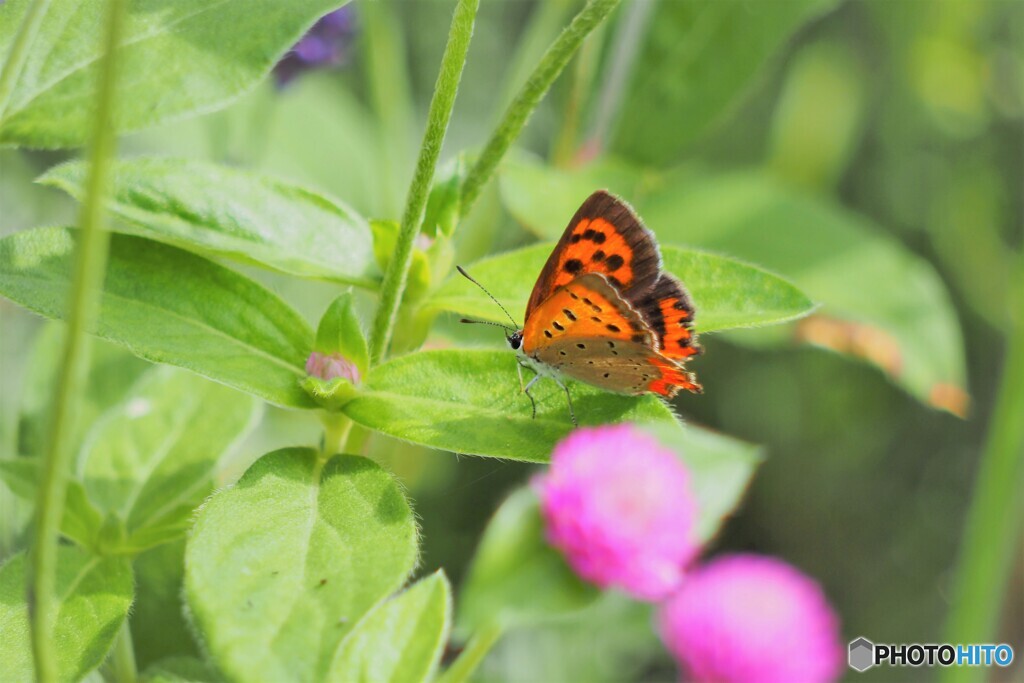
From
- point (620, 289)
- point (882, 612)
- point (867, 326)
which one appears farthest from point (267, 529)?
point (882, 612)

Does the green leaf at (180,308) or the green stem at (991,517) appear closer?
the green leaf at (180,308)

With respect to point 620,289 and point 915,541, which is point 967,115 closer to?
point 915,541


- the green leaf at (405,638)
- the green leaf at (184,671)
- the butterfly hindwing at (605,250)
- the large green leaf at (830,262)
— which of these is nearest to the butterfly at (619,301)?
the butterfly hindwing at (605,250)

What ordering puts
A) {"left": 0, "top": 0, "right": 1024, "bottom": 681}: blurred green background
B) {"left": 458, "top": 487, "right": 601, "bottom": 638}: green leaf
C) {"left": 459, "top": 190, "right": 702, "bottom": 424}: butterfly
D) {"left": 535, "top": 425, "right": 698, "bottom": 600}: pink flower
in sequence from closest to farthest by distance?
{"left": 459, "top": 190, "right": 702, "bottom": 424}: butterfly → {"left": 458, "top": 487, "right": 601, "bottom": 638}: green leaf → {"left": 535, "top": 425, "right": 698, "bottom": 600}: pink flower → {"left": 0, "top": 0, "right": 1024, "bottom": 681}: blurred green background

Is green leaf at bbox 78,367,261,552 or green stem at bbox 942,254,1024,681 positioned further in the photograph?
green stem at bbox 942,254,1024,681

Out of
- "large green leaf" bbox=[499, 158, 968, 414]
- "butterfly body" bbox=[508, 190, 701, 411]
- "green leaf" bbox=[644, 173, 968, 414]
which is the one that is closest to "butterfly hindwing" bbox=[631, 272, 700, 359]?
"butterfly body" bbox=[508, 190, 701, 411]

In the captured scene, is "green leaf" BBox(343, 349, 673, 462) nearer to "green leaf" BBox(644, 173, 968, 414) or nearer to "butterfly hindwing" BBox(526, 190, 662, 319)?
"butterfly hindwing" BBox(526, 190, 662, 319)

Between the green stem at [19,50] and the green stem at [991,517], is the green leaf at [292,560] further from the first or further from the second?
the green stem at [991,517]
